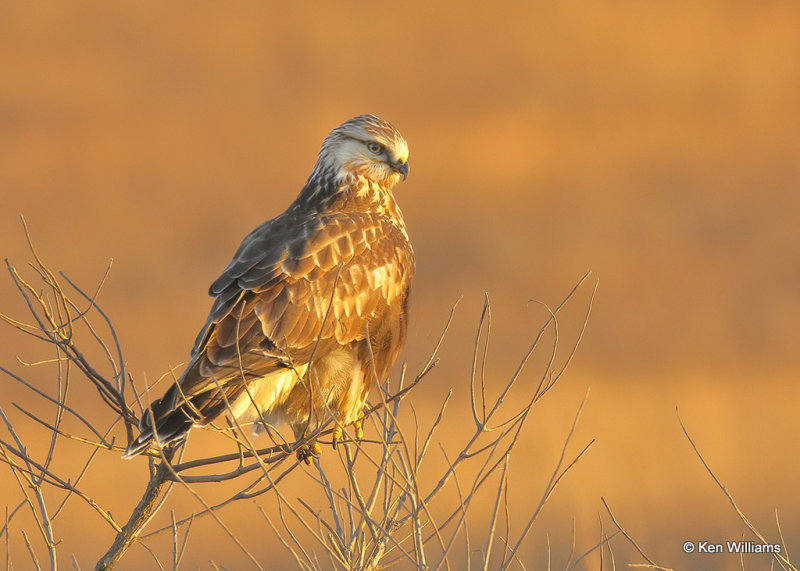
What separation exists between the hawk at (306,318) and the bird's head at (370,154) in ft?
0.50

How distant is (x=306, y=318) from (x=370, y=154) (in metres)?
1.02

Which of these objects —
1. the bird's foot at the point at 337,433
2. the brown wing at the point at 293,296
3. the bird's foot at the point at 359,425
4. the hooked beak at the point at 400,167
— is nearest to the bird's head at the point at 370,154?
the hooked beak at the point at 400,167

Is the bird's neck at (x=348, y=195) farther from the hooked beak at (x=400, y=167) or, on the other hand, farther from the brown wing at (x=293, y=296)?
the brown wing at (x=293, y=296)

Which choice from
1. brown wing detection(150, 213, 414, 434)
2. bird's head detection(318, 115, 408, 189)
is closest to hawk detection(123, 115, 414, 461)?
brown wing detection(150, 213, 414, 434)

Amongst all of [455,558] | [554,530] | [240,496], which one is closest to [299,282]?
[240,496]

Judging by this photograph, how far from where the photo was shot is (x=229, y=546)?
437 inches

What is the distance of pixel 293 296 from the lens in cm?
428

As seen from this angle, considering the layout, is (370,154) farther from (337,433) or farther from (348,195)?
(337,433)

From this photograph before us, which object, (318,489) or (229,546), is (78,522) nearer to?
(229,546)

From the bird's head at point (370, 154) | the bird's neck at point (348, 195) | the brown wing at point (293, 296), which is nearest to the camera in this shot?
the brown wing at point (293, 296)

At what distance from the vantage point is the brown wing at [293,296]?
4.04 metres

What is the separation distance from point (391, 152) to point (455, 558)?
207 inches

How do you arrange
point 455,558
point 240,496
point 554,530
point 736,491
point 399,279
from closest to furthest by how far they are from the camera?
point 240,496 → point 399,279 → point 455,558 → point 554,530 → point 736,491

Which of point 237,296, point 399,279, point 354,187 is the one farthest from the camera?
point 354,187
